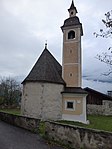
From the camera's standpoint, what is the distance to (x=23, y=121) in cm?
1203

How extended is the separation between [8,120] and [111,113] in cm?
1899

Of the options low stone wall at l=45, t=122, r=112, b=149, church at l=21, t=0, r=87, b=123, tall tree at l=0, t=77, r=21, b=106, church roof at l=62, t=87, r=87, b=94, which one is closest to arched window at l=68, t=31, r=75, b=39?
church at l=21, t=0, r=87, b=123

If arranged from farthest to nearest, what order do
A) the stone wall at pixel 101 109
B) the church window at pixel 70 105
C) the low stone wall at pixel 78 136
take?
the stone wall at pixel 101 109 → the church window at pixel 70 105 → the low stone wall at pixel 78 136

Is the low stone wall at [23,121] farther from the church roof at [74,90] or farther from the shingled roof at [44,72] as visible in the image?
the church roof at [74,90]

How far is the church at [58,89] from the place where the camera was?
1888 centimetres

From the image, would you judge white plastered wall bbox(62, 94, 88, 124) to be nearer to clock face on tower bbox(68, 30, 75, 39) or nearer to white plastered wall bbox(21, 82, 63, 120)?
white plastered wall bbox(21, 82, 63, 120)

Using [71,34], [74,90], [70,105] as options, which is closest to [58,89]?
[74,90]

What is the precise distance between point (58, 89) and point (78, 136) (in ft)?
41.6

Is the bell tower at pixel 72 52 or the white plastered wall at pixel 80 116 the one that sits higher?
the bell tower at pixel 72 52

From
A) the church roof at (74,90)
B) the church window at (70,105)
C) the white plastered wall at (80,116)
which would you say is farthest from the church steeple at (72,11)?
the church window at (70,105)

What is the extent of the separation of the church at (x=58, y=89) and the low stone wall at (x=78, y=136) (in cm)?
1001

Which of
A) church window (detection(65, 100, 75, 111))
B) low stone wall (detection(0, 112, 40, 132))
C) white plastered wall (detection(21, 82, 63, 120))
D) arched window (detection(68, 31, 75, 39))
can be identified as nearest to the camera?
low stone wall (detection(0, 112, 40, 132))

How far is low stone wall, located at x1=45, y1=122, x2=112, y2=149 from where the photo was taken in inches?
239

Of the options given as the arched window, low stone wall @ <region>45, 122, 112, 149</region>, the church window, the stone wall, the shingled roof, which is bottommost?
the stone wall
